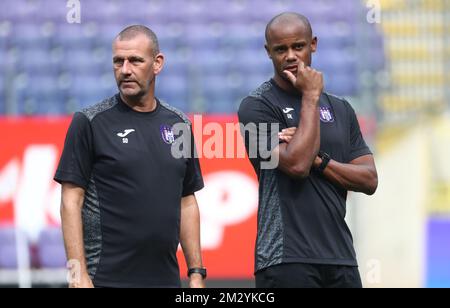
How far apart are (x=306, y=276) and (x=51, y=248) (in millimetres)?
5104

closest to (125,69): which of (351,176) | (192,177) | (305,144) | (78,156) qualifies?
(78,156)

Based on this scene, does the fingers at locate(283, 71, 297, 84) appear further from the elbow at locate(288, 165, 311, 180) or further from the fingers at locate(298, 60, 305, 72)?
the elbow at locate(288, 165, 311, 180)

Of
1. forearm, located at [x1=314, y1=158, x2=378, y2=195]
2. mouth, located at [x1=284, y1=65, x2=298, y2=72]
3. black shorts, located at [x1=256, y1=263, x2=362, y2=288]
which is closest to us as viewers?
black shorts, located at [x1=256, y1=263, x2=362, y2=288]

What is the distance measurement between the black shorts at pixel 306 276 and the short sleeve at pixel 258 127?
1.56ft

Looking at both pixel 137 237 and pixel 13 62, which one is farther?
pixel 13 62

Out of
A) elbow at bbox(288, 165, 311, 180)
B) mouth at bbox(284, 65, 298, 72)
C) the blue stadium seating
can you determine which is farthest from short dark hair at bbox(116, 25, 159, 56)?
the blue stadium seating

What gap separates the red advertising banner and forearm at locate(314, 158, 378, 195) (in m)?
4.13

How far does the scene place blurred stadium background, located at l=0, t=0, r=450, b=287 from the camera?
332 inches

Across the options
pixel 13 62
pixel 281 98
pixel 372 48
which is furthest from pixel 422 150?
pixel 281 98

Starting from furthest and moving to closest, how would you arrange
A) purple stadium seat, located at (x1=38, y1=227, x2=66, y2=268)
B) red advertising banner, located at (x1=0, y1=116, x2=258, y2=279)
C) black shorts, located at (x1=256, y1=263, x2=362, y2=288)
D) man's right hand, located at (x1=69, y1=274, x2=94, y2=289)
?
purple stadium seat, located at (x1=38, y1=227, x2=66, y2=268)
red advertising banner, located at (x1=0, y1=116, x2=258, y2=279)
black shorts, located at (x1=256, y1=263, x2=362, y2=288)
man's right hand, located at (x1=69, y1=274, x2=94, y2=289)

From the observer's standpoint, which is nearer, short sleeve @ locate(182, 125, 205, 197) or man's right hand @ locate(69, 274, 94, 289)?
man's right hand @ locate(69, 274, 94, 289)
